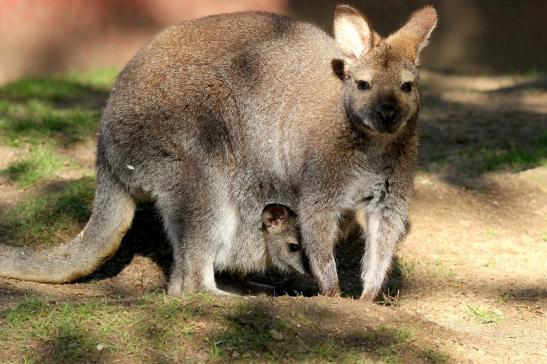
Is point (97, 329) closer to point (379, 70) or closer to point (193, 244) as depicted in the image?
point (193, 244)

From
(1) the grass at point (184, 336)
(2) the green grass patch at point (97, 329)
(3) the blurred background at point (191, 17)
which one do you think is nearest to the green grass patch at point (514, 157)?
(3) the blurred background at point (191, 17)

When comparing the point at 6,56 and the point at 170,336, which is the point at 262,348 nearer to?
the point at 170,336

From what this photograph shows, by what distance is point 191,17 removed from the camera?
11305 mm

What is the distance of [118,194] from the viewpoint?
6164 millimetres

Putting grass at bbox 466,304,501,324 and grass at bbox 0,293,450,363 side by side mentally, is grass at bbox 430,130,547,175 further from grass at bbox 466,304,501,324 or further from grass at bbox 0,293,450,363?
grass at bbox 0,293,450,363

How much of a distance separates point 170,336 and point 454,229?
11.1 feet

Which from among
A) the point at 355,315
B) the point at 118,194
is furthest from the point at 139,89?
the point at 355,315

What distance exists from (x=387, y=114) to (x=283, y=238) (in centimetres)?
139

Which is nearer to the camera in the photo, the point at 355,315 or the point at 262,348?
the point at 262,348

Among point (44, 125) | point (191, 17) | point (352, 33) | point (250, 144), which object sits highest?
point (191, 17)

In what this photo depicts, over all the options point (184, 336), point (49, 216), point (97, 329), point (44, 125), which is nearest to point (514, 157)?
point (49, 216)

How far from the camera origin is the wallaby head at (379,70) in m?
5.27

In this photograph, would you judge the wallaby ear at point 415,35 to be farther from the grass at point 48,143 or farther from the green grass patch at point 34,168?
the green grass patch at point 34,168

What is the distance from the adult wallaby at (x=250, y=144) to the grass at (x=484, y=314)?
0.73 meters
